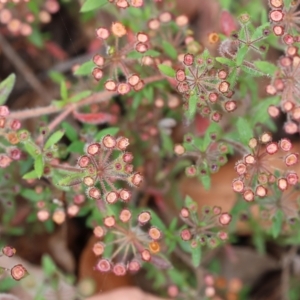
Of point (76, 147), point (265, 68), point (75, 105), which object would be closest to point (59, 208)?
A: point (76, 147)

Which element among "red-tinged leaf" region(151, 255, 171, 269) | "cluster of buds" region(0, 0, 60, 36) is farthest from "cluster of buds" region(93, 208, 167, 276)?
"cluster of buds" region(0, 0, 60, 36)

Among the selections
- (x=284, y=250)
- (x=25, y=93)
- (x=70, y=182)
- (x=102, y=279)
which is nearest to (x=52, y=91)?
(x=25, y=93)

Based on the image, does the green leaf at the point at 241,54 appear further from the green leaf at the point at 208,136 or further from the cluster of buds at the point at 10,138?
the cluster of buds at the point at 10,138

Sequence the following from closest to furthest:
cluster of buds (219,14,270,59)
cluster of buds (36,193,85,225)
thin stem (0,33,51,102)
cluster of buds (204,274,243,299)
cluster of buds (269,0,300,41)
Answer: cluster of buds (269,0,300,41) → cluster of buds (219,14,270,59) → cluster of buds (36,193,85,225) → cluster of buds (204,274,243,299) → thin stem (0,33,51,102)

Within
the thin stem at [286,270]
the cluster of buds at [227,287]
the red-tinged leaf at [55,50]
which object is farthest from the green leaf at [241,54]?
the red-tinged leaf at [55,50]

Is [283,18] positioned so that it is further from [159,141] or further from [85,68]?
[159,141]

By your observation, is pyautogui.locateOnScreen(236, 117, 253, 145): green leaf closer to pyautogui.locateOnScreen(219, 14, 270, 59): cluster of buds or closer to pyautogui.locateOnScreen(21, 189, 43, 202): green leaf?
pyautogui.locateOnScreen(219, 14, 270, 59): cluster of buds
